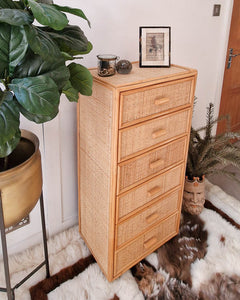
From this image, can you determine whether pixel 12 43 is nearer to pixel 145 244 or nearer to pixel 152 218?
pixel 152 218

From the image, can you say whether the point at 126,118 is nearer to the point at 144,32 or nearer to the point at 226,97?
the point at 144,32

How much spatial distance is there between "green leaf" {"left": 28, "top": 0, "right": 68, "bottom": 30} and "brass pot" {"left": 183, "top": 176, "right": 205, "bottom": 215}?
1475 mm

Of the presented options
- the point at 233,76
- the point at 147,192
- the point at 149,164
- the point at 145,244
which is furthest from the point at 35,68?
the point at 233,76

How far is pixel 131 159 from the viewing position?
1.37 m

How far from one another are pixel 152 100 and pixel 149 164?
0.33 meters

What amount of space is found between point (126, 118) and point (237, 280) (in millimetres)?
1091

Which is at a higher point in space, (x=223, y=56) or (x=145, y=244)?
(x=223, y=56)

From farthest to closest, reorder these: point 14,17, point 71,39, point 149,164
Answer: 1. point 149,164
2. point 71,39
3. point 14,17

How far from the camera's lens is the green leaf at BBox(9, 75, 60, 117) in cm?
82

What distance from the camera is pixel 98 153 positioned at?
1.43 m

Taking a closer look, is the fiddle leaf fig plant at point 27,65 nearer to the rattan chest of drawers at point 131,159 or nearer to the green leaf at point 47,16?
the green leaf at point 47,16

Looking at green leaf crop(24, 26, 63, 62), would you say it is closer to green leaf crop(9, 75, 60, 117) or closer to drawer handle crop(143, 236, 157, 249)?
green leaf crop(9, 75, 60, 117)

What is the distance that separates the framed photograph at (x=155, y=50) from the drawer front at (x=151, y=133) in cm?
29

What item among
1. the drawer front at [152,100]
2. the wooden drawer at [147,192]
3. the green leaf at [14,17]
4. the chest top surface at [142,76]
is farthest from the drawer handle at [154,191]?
the green leaf at [14,17]
